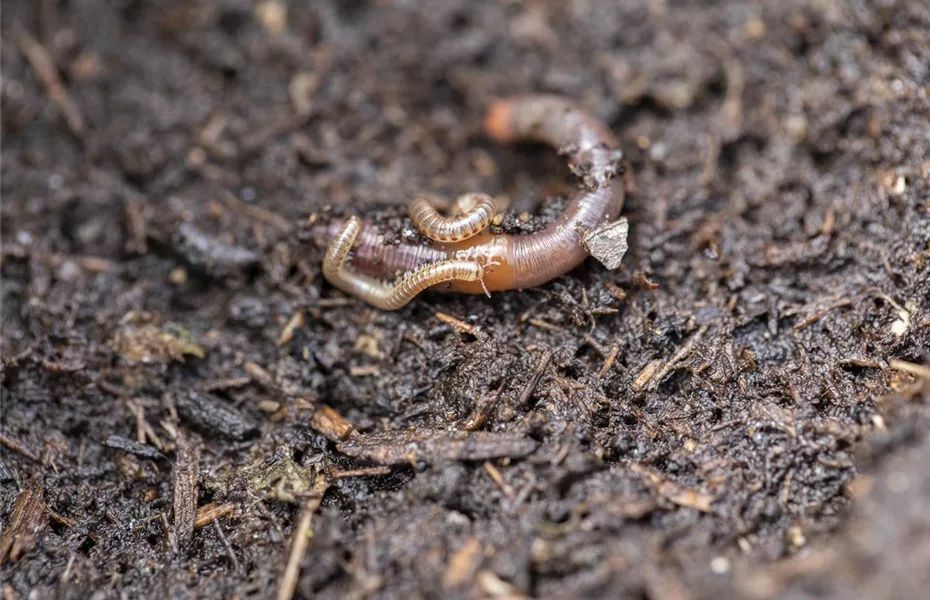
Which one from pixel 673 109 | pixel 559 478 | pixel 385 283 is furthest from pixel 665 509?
pixel 673 109

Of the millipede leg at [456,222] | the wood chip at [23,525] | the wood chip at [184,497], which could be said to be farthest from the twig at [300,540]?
the millipede leg at [456,222]

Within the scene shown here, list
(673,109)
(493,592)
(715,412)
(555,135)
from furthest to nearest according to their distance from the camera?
(673,109), (555,135), (715,412), (493,592)

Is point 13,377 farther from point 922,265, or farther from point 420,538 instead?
point 922,265

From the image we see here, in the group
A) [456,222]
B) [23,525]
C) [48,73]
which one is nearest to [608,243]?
[456,222]

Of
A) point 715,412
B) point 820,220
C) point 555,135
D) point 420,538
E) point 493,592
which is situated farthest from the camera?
point 555,135

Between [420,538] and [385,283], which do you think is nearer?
[420,538]

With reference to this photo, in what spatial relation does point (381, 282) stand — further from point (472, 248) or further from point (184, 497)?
point (184, 497)

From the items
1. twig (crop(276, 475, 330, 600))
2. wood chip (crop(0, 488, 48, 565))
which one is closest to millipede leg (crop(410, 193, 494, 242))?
twig (crop(276, 475, 330, 600))
